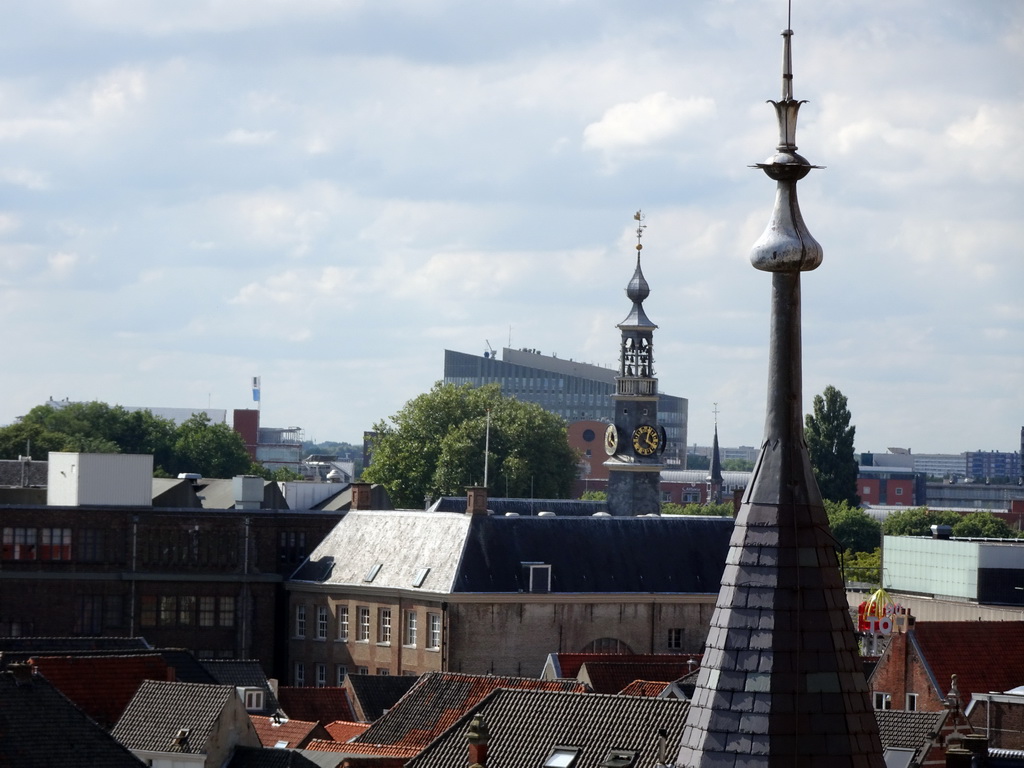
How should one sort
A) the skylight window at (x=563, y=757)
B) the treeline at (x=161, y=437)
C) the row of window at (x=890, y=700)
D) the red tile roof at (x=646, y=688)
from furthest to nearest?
1. the treeline at (x=161, y=437)
2. the row of window at (x=890, y=700)
3. the red tile roof at (x=646, y=688)
4. the skylight window at (x=563, y=757)

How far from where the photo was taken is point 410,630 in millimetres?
85438

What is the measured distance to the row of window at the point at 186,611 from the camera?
89625 millimetres

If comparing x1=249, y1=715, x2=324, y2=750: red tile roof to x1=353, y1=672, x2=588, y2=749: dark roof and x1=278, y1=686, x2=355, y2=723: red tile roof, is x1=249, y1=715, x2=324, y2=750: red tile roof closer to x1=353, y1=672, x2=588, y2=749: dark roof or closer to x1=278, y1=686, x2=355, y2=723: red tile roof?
x1=353, y1=672, x2=588, y2=749: dark roof

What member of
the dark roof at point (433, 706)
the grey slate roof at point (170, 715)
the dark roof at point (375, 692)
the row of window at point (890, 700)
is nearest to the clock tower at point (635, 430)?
the dark roof at point (375, 692)

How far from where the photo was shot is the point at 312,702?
68.8 meters

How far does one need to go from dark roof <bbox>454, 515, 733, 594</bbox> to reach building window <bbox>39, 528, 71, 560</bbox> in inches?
636

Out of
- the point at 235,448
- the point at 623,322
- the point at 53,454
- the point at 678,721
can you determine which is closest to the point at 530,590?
the point at 53,454

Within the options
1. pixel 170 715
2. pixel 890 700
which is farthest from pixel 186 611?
pixel 170 715

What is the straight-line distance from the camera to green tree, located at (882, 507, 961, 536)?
15688 centimetres

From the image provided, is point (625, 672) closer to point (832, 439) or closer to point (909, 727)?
point (909, 727)

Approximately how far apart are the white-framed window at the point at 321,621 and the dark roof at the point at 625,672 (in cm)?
2462

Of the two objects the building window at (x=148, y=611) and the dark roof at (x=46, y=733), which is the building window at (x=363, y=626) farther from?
the dark roof at (x=46, y=733)

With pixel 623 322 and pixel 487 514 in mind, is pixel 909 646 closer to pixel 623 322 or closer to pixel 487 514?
pixel 487 514

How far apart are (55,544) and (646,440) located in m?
35.4
